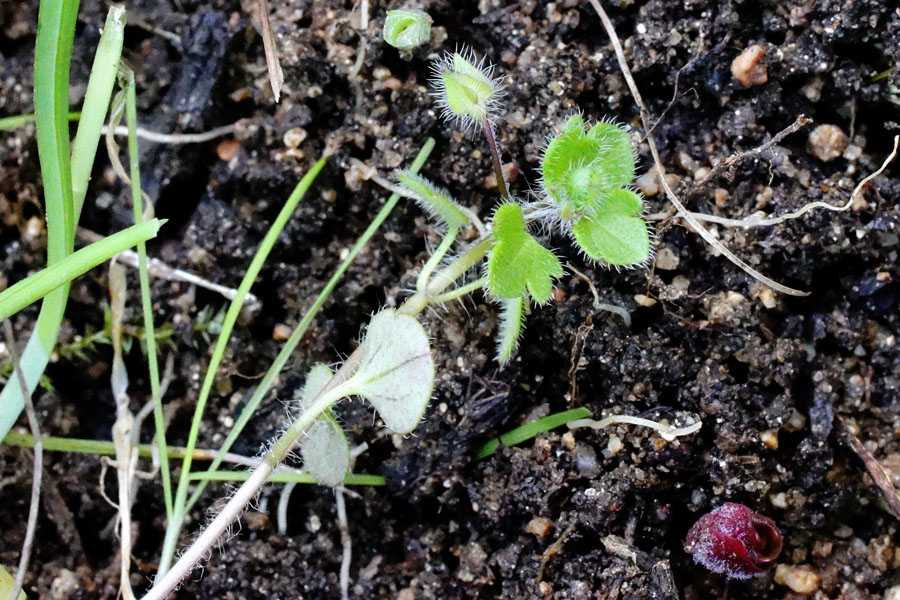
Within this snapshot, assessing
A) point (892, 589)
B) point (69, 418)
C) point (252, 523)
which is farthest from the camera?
point (69, 418)

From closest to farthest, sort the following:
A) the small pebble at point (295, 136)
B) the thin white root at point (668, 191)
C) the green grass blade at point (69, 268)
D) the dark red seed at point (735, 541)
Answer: the green grass blade at point (69, 268) → the dark red seed at point (735, 541) → the thin white root at point (668, 191) → the small pebble at point (295, 136)

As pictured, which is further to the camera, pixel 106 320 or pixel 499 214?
pixel 106 320

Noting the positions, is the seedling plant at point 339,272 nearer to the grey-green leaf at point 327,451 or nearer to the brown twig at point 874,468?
the grey-green leaf at point 327,451

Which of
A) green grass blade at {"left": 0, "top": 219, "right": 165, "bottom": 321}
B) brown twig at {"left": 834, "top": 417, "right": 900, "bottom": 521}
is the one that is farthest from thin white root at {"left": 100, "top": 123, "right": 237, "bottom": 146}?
brown twig at {"left": 834, "top": 417, "right": 900, "bottom": 521}

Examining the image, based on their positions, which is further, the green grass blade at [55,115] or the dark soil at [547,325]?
the dark soil at [547,325]

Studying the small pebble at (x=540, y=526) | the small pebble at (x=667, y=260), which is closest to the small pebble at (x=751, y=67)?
the small pebble at (x=667, y=260)

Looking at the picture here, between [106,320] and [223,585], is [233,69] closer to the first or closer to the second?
[106,320]

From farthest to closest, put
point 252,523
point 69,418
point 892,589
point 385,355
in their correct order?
point 69,418
point 252,523
point 892,589
point 385,355

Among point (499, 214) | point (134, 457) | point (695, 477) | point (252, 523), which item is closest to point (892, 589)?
point (695, 477)
